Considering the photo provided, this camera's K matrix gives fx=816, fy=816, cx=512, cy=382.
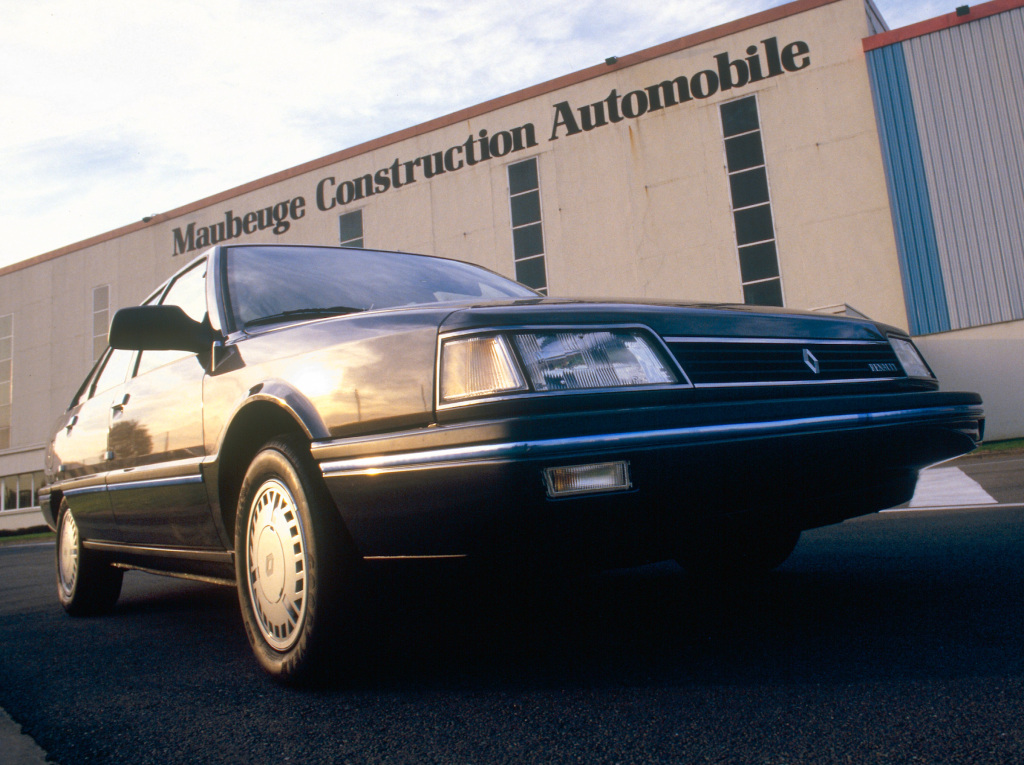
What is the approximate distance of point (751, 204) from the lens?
19.9 meters

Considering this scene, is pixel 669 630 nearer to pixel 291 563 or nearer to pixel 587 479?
pixel 587 479

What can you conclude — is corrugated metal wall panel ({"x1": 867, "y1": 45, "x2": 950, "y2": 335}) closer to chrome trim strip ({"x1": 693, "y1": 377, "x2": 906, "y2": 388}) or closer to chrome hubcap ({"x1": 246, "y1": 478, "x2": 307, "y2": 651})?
chrome trim strip ({"x1": 693, "y1": 377, "x2": 906, "y2": 388})

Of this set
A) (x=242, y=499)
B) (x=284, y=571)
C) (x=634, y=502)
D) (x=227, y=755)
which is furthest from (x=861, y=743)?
(x=242, y=499)

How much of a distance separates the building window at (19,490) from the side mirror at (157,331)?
3533 centimetres

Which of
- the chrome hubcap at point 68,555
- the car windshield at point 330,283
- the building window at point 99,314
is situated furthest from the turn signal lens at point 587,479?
the building window at point 99,314

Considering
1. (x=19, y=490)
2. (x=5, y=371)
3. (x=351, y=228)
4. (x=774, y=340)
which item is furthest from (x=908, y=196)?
(x=5, y=371)

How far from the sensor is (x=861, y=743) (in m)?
1.52

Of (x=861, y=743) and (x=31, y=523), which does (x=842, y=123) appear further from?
(x=31, y=523)

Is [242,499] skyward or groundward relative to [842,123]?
groundward

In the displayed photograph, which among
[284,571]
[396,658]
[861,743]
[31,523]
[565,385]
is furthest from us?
[31,523]

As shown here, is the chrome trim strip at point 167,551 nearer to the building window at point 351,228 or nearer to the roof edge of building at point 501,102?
the roof edge of building at point 501,102

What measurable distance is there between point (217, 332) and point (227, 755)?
5.19 feet

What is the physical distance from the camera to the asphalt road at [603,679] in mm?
1629

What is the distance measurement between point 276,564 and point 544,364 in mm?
1050
